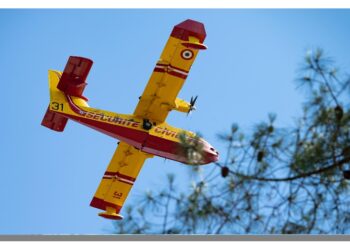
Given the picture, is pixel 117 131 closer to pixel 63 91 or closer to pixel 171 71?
pixel 63 91

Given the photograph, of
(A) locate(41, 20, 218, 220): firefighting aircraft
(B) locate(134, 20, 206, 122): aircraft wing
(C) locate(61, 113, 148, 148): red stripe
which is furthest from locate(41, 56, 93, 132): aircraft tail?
(B) locate(134, 20, 206, 122): aircraft wing

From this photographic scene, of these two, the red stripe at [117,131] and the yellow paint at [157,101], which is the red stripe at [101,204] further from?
the yellow paint at [157,101]

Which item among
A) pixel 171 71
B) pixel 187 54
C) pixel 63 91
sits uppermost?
pixel 187 54

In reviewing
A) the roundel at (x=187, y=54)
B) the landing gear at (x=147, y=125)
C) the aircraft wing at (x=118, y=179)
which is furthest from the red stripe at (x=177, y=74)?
the aircraft wing at (x=118, y=179)

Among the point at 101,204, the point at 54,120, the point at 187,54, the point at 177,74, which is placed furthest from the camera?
the point at 101,204

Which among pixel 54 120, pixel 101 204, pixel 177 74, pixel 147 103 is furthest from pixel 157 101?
pixel 101 204

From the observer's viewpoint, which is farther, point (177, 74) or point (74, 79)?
point (74, 79)

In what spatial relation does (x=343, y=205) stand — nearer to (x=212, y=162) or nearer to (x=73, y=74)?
(x=212, y=162)
